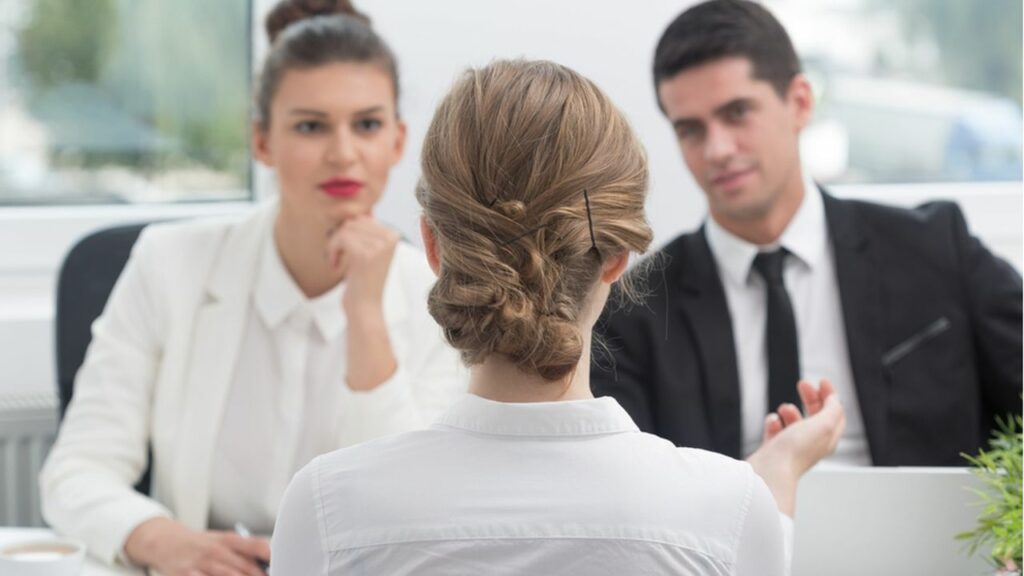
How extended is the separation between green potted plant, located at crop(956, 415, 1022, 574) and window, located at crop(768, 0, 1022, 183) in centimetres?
197

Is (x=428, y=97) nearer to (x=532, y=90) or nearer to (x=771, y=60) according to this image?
(x=771, y=60)

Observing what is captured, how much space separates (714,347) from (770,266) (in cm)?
18

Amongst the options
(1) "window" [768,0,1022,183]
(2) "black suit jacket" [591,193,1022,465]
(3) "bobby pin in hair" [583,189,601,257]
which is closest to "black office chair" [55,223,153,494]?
(2) "black suit jacket" [591,193,1022,465]

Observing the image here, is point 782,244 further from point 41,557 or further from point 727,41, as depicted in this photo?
point 41,557

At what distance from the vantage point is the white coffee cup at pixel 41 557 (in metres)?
1.38

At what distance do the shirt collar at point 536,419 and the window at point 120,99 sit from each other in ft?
6.54

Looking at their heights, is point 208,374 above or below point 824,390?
below

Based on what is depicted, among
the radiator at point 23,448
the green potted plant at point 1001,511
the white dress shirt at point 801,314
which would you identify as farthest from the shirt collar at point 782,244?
the radiator at point 23,448

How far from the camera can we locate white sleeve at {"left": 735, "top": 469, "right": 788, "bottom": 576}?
105 cm

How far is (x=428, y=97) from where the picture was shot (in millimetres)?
2666

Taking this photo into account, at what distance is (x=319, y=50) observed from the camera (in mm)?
2074

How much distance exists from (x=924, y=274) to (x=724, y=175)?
0.35 metres

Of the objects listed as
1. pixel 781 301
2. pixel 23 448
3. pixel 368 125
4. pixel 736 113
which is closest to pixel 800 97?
pixel 736 113

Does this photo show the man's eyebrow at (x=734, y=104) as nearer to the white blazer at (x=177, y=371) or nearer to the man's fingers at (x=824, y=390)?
the white blazer at (x=177, y=371)
